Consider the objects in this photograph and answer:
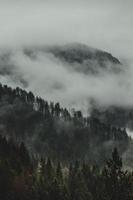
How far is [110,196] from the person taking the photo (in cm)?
11975

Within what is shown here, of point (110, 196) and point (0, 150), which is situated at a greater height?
point (0, 150)

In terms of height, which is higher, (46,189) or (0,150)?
(0,150)

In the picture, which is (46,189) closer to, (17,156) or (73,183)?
(73,183)

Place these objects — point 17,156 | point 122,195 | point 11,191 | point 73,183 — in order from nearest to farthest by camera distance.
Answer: point 122,195 → point 11,191 → point 73,183 → point 17,156

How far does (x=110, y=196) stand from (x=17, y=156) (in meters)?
73.5

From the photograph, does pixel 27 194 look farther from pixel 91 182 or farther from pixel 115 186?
pixel 115 186

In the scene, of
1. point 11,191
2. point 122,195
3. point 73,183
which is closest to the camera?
point 122,195

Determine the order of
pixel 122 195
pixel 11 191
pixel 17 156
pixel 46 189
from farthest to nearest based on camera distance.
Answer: pixel 17 156 → pixel 46 189 → pixel 11 191 → pixel 122 195

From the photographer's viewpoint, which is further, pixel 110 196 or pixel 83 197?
pixel 83 197

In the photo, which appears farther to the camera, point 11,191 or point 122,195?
point 11,191

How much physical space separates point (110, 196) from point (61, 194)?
1644 inches

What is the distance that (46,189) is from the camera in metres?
161

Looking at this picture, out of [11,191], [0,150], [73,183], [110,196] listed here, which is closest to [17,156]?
[0,150]

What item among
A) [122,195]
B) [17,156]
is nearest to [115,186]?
[122,195]
